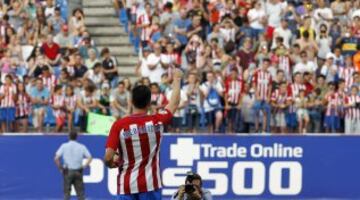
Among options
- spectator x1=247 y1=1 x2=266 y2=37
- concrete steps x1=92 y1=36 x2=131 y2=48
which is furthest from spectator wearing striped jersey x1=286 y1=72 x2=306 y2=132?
concrete steps x1=92 y1=36 x2=131 y2=48

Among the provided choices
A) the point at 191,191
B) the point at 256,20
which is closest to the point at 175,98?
the point at 191,191

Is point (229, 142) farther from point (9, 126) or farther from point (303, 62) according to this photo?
point (9, 126)

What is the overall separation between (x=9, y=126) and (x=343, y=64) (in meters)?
7.55

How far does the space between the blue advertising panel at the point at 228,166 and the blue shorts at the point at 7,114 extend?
1.26 metres

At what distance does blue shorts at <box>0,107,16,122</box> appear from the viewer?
22.7m

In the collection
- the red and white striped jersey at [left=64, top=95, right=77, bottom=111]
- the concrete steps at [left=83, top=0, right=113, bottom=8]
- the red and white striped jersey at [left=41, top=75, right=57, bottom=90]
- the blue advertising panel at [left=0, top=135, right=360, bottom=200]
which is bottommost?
the blue advertising panel at [left=0, top=135, right=360, bottom=200]

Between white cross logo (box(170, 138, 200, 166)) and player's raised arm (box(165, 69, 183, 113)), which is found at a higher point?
player's raised arm (box(165, 69, 183, 113))

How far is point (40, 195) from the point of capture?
21469 millimetres

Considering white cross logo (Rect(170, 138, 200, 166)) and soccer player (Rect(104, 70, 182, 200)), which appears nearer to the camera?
soccer player (Rect(104, 70, 182, 200))

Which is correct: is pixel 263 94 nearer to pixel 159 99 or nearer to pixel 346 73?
pixel 346 73

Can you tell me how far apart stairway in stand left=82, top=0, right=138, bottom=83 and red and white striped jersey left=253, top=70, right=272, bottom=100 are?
3694 millimetres

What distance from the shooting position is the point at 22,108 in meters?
22.8

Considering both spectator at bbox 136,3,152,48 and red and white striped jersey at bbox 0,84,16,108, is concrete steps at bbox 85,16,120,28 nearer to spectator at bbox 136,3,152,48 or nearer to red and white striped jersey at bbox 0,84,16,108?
spectator at bbox 136,3,152,48

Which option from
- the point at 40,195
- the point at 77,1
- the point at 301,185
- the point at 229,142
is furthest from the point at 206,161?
the point at 77,1
